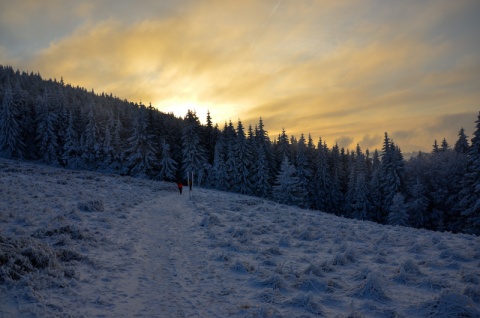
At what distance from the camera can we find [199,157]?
5588cm

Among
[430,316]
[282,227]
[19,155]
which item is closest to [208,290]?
[430,316]

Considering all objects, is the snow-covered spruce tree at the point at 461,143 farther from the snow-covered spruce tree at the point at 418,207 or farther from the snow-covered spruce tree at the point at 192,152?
the snow-covered spruce tree at the point at 192,152

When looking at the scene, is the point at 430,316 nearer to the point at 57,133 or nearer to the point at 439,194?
the point at 439,194

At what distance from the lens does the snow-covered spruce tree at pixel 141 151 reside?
52156mm

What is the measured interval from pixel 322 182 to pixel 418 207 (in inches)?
765

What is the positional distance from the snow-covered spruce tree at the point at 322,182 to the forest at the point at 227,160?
22 centimetres

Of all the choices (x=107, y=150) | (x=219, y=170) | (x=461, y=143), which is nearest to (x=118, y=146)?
(x=107, y=150)

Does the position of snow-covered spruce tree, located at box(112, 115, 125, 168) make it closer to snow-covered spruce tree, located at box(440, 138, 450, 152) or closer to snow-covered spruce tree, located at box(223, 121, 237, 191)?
snow-covered spruce tree, located at box(223, 121, 237, 191)

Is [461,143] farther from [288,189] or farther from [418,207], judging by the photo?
[288,189]

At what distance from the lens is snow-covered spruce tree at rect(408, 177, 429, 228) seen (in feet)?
147

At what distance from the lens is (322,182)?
6059 centimetres

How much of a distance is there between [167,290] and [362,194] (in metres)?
53.6

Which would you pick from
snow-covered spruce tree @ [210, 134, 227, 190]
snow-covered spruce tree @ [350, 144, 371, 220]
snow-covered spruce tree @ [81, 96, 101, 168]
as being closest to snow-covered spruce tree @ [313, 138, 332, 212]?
snow-covered spruce tree @ [350, 144, 371, 220]

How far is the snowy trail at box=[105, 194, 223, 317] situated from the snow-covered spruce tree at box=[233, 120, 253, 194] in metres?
40.9
